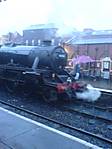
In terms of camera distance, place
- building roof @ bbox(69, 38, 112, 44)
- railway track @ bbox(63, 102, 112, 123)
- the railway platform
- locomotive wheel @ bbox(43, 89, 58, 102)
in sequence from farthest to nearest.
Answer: building roof @ bbox(69, 38, 112, 44) < locomotive wheel @ bbox(43, 89, 58, 102) < railway track @ bbox(63, 102, 112, 123) < the railway platform

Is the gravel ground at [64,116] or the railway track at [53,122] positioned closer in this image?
the railway track at [53,122]

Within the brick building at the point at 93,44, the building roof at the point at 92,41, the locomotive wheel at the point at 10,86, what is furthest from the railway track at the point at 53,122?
the building roof at the point at 92,41

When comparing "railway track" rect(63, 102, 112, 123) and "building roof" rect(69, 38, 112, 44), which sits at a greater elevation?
"building roof" rect(69, 38, 112, 44)

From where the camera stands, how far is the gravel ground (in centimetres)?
802

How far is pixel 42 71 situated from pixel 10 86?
3188mm

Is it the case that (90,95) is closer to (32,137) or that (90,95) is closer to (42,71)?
(42,71)

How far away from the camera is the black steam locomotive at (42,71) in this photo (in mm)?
12633

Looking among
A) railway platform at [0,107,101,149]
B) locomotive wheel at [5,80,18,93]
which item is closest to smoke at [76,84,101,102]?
locomotive wheel at [5,80,18,93]

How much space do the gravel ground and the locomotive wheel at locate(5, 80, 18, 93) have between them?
0.47 metres

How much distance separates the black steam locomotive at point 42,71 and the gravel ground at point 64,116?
0.64 meters

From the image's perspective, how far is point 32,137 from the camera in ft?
22.3

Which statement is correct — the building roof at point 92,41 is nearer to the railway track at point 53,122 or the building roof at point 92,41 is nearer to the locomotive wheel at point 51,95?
the locomotive wheel at point 51,95

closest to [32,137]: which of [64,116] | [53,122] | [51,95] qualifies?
[53,122]

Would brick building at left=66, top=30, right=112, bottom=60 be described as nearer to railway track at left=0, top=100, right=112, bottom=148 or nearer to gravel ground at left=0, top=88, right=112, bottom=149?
gravel ground at left=0, top=88, right=112, bottom=149
